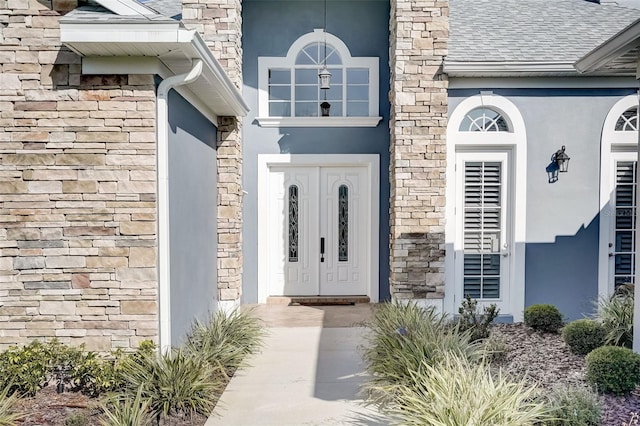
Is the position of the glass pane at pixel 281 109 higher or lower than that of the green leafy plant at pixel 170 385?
higher

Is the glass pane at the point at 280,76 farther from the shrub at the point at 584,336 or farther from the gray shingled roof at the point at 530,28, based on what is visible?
the shrub at the point at 584,336

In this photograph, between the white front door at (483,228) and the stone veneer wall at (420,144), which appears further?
the white front door at (483,228)

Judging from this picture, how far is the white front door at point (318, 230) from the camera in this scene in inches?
314

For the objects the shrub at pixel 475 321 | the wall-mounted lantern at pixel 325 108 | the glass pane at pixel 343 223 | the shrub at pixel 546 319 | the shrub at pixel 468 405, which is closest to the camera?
the shrub at pixel 468 405

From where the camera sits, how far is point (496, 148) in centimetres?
657

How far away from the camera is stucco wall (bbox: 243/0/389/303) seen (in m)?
7.77

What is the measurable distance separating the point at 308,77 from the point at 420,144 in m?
2.58

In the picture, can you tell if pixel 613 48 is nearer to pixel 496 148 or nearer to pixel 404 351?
pixel 496 148

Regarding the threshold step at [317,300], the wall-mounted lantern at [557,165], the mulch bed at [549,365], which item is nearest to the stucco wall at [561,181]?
the wall-mounted lantern at [557,165]

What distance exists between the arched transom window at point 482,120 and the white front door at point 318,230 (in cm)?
199

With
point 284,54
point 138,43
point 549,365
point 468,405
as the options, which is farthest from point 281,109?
point 468,405

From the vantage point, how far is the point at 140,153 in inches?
161

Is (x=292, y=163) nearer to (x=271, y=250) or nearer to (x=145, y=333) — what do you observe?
(x=271, y=250)

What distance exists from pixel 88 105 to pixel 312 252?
4688mm
